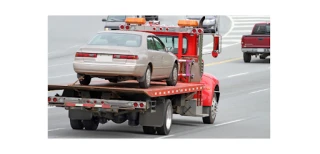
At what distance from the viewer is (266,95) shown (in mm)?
29688

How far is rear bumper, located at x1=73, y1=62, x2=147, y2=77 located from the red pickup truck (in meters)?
21.8

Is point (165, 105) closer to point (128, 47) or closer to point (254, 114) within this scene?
point (128, 47)

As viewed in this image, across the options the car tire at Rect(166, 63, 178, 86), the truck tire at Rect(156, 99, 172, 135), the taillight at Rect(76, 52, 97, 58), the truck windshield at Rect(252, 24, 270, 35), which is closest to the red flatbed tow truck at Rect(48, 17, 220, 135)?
the truck tire at Rect(156, 99, 172, 135)

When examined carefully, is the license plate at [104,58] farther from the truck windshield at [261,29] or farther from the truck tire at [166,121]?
the truck windshield at [261,29]

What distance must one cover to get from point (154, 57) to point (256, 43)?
2112cm

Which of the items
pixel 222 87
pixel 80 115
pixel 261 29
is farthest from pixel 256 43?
pixel 80 115

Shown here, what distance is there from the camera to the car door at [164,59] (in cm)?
1875

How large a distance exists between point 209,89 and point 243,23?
3214cm

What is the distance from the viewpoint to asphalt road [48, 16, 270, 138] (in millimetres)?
19672

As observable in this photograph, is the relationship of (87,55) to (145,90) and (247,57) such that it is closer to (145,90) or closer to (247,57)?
(145,90)

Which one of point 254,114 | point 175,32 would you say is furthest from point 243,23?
point 175,32

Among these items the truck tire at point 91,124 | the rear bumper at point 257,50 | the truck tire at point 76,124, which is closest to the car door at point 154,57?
the truck tire at point 91,124

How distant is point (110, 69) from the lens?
1712 centimetres

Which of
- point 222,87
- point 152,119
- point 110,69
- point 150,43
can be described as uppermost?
point 150,43
